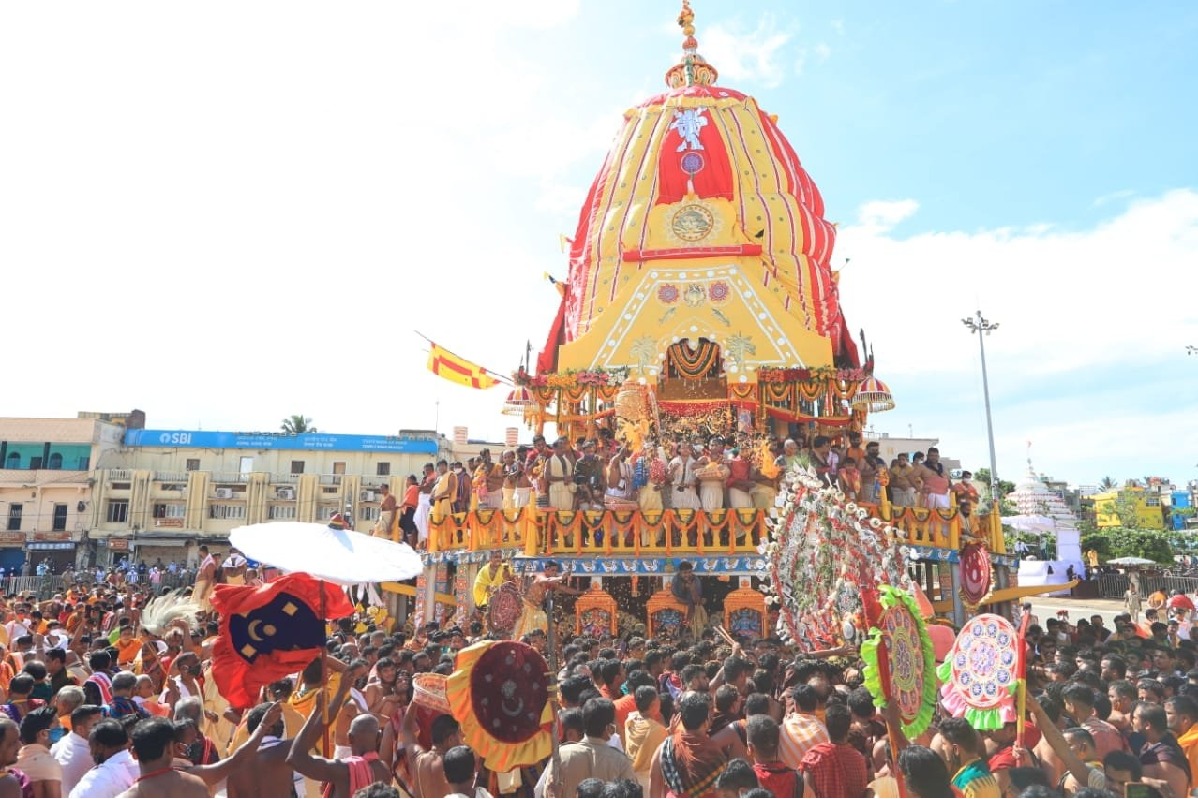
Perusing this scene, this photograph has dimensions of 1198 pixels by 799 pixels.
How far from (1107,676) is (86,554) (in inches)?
1841

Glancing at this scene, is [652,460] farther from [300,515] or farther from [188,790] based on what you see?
[300,515]

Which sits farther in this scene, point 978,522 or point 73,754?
point 978,522

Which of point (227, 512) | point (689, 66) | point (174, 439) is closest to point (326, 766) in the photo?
point (689, 66)

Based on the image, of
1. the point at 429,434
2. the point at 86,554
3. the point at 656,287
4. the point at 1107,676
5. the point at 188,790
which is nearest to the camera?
the point at 188,790

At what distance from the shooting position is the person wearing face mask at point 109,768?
4.55 m

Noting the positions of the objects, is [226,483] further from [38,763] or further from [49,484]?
[38,763]

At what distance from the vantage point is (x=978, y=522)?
53.0 feet

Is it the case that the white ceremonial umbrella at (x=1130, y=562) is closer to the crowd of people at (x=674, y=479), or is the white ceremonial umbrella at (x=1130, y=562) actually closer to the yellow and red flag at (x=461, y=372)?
the crowd of people at (x=674, y=479)

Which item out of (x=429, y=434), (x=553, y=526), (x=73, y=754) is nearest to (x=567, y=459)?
(x=553, y=526)

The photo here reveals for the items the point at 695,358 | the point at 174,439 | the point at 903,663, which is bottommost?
the point at 903,663

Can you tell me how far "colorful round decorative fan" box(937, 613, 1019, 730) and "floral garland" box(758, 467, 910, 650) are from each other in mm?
3204

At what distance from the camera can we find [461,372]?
23047 millimetres

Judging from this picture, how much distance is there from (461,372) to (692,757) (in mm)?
18879

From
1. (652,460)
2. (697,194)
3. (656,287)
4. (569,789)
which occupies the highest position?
(697,194)
